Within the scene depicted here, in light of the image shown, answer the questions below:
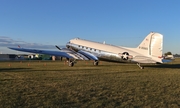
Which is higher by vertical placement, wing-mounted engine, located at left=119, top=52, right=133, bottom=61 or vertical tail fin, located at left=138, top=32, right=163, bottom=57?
vertical tail fin, located at left=138, top=32, right=163, bottom=57

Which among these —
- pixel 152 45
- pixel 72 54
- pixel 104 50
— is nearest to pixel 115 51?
pixel 104 50

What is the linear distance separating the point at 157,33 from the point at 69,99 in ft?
60.4

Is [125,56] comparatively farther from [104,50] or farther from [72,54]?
[72,54]

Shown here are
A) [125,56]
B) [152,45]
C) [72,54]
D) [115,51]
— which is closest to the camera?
[152,45]

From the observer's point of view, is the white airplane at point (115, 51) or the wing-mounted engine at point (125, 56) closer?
the white airplane at point (115, 51)

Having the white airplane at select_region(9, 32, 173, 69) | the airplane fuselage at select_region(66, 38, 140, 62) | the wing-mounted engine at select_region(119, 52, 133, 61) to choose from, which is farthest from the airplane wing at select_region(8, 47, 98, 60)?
the wing-mounted engine at select_region(119, 52, 133, 61)

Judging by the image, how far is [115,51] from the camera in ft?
87.8

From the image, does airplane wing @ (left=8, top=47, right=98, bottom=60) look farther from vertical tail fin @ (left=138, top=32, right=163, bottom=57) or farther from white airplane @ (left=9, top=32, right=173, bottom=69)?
vertical tail fin @ (left=138, top=32, right=163, bottom=57)

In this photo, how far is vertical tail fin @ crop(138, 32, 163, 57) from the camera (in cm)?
2370

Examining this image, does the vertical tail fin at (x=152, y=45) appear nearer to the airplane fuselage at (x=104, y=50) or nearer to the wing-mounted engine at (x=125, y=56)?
the airplane fuselage at (x=104, y=50)

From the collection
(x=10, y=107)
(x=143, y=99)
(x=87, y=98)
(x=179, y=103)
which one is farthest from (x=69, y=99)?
(x=179, y=103)

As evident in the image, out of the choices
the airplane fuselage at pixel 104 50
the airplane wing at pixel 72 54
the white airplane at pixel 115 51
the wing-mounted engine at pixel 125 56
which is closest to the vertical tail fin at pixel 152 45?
the white airplane at pixel 115 51

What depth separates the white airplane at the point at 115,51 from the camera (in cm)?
2400

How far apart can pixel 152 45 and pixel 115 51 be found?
4708 mm
